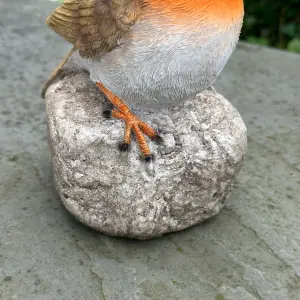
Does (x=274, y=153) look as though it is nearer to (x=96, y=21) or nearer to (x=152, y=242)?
(x=152, y=242)

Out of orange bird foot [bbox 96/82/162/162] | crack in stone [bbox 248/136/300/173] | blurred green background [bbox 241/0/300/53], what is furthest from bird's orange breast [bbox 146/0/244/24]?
blurred green background [bbox 241/0/300/53]

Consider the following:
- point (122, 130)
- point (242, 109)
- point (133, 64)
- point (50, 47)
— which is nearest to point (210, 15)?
point (133, 64)

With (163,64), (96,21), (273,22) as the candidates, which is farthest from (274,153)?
(273,22)

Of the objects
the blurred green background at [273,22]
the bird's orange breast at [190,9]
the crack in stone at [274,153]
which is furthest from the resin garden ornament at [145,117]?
the blurred green background at [273,22]

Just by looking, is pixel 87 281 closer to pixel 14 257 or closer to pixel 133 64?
pixel 14 257

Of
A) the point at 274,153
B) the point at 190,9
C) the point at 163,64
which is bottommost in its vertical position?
the point at 274,153
